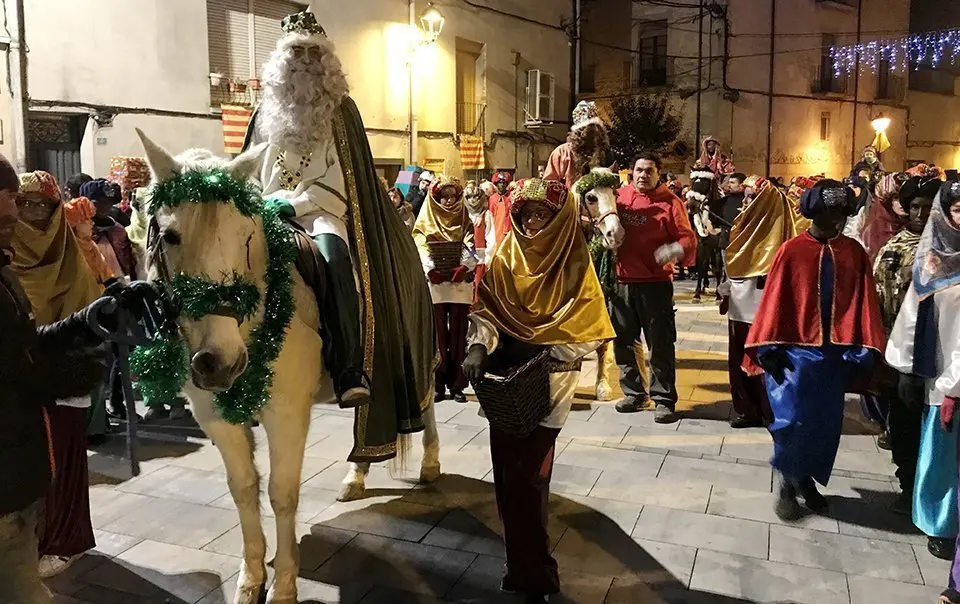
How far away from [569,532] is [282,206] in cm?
259

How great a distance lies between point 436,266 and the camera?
24.9 feet

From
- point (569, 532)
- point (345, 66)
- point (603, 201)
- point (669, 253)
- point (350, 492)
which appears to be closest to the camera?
point (569, 532)

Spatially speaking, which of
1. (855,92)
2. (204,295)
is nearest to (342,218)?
(204,295)

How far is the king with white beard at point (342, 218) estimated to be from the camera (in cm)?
382

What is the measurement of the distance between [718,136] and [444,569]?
2168 centimetres

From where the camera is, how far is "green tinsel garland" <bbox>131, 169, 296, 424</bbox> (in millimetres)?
2896

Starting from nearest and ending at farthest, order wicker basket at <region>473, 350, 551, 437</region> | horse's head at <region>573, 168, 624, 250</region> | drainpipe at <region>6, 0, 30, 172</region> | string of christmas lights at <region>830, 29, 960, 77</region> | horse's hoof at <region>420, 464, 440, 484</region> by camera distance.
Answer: wicker basket at <region>473, 350, 551, 437</region>
horse's hoof at <region>420, 464, 440, 484</region>
horse's head at <region>573, 168, 624, 250</region>
drainpipe at <region>6, 0, 30, 172</region>
string of christmas lights at <region>830, 29, 960, 77</region>

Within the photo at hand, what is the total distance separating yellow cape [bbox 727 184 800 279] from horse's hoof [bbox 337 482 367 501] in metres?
3.81

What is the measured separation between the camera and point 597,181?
6.84 meters

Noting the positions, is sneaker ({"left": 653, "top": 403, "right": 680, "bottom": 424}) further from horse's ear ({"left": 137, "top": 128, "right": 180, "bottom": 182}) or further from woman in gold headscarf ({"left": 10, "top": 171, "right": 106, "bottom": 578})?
horse's ear ({"left": 137, "top": 128, "right": 180, "bottom": 182})

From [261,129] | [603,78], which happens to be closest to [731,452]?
[261,129]

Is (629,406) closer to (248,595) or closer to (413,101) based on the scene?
(248,595)

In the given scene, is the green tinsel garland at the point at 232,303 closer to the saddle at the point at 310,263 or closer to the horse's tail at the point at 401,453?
the saddle at the point at 310,263

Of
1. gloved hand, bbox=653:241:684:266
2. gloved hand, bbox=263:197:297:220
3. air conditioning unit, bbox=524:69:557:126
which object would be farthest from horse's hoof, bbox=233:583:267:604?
air conditioning unit, bbox=524:69:557:126
